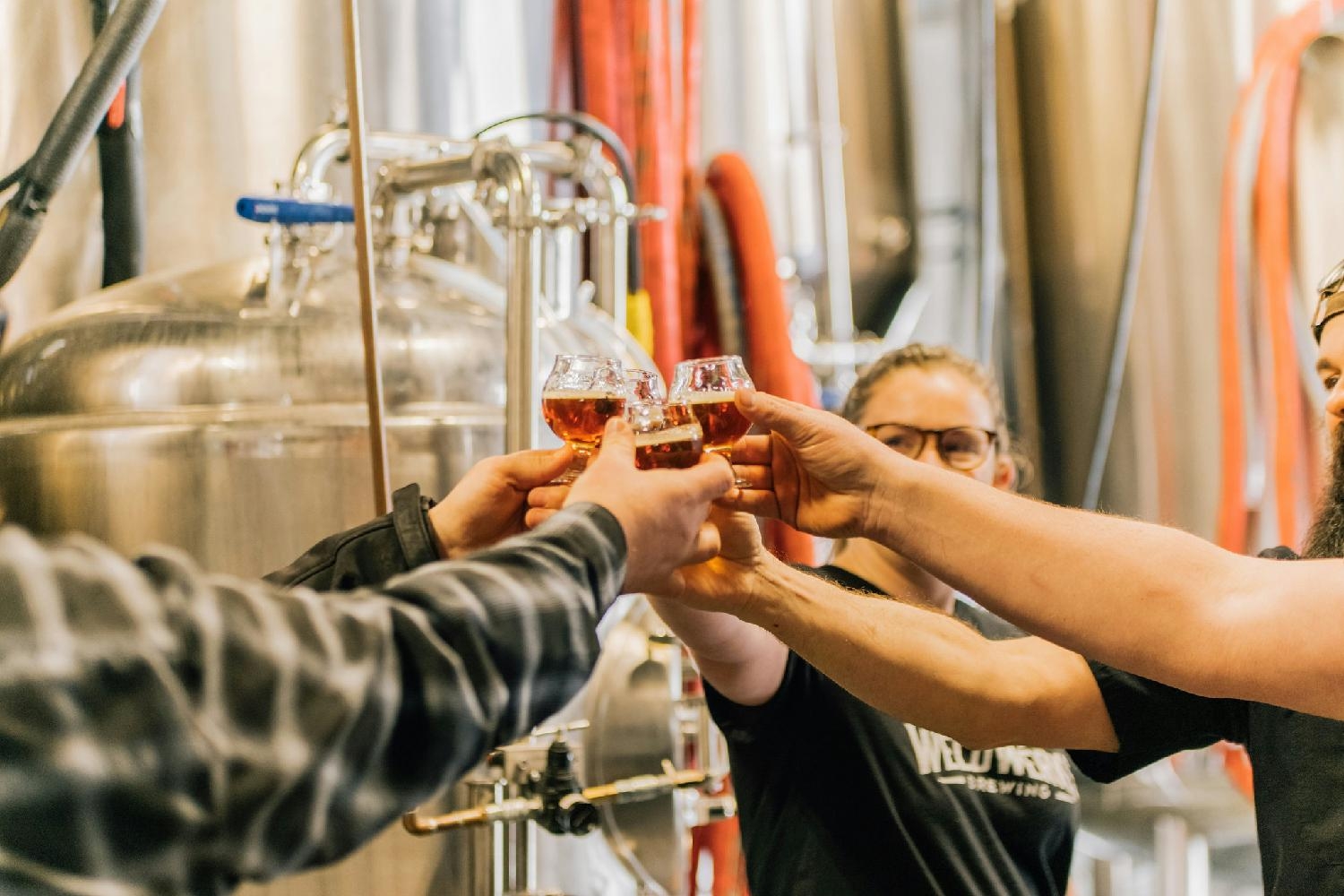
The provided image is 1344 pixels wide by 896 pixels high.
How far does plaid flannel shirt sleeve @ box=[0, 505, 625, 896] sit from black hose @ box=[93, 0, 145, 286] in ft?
5.42

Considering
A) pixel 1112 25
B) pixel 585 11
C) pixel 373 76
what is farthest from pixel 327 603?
pixel 1112 25

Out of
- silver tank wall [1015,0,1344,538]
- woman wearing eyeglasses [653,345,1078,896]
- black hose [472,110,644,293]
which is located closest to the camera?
woman wearing eyeglasses [653,345,1078,896]

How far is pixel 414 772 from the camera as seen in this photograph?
2.40 ft

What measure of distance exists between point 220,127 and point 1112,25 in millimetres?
2290

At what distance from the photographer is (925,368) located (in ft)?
5.64

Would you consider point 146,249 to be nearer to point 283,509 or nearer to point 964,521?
point 283,509

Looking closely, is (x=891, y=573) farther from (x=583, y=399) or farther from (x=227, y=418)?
(x=227, y=418)

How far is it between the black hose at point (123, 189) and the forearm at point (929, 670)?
1.44 metres

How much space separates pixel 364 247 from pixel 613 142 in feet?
3.92

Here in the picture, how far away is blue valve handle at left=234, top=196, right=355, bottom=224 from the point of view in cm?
176

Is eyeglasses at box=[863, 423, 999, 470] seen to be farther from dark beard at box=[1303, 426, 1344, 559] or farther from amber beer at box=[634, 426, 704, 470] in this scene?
amber beer at box=[634, 426, 704, 470]

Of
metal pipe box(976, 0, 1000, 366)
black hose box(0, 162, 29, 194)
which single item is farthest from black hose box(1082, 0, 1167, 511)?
black hose box(0, 162, 29, 194)

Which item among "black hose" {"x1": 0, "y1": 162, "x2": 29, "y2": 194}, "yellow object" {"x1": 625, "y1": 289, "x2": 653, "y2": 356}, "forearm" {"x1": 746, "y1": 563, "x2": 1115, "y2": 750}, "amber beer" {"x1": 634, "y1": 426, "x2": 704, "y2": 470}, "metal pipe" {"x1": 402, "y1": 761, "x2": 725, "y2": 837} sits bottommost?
"metal pipe" {"x1": 402, "y1": 761, "x2": 725, "y2": 837}

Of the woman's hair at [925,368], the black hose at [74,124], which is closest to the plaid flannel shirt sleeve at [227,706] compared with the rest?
the woman's hair at [925,368]
